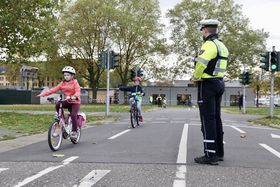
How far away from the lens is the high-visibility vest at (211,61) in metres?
6.48

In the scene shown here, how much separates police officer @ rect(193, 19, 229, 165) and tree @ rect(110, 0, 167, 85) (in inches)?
1960

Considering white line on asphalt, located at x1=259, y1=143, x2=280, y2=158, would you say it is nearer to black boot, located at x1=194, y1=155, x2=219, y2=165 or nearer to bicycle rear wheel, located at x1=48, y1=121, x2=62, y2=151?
black boot, located at x1=194, y1=155, x2=219, y2=165

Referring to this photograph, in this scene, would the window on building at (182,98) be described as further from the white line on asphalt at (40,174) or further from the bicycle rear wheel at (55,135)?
the white line on asphalt at (40,174)

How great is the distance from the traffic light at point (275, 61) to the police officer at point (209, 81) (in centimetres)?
1619

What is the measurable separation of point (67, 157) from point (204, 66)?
111 inches

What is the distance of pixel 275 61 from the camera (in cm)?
2205

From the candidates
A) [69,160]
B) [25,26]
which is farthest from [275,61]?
[69,160]

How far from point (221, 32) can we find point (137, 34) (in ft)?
43.0

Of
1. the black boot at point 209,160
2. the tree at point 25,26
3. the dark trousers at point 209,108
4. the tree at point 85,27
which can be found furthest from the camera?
the tree at point 85,27

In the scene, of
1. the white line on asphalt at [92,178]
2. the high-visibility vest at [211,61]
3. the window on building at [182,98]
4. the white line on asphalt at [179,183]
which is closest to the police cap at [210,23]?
the high-visibility vest at [211,61]

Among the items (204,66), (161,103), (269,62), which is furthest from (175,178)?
(161,103)

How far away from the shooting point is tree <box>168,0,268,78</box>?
2369 inches

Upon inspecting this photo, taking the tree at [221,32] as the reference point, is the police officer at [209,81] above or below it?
below

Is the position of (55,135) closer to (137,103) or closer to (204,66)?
(204,66)
